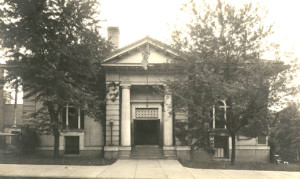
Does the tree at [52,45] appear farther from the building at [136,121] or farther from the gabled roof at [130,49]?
the building at [136,121]

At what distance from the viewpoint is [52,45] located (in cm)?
1524

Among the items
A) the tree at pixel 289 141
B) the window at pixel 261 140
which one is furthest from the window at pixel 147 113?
the tree at pixel 289 141

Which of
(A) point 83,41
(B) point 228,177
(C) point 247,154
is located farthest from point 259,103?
(A) point 83,41

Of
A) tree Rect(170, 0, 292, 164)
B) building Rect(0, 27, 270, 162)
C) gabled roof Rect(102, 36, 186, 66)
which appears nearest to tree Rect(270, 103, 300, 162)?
building Rect(0, 27, 270, 162)

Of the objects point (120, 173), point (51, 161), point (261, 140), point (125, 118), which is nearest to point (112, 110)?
point (125, 118)

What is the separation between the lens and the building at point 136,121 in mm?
18547

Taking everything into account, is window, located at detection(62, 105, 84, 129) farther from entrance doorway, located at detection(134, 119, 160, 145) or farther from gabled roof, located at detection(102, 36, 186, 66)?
gabled roof, located at detection(102, 36, 186, 66)

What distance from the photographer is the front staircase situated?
1817 centimetres

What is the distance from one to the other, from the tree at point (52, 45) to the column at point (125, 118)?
2.78 m

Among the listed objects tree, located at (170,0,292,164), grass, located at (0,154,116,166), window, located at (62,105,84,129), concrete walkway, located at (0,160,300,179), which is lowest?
grass, located at (0,154,116,166)

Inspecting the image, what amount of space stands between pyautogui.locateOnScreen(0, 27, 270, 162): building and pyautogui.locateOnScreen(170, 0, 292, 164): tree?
10.6 ft

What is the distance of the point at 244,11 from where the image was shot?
14.2m

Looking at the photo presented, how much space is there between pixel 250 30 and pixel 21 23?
1272cm

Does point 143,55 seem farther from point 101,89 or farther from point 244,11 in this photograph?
point 244,11
